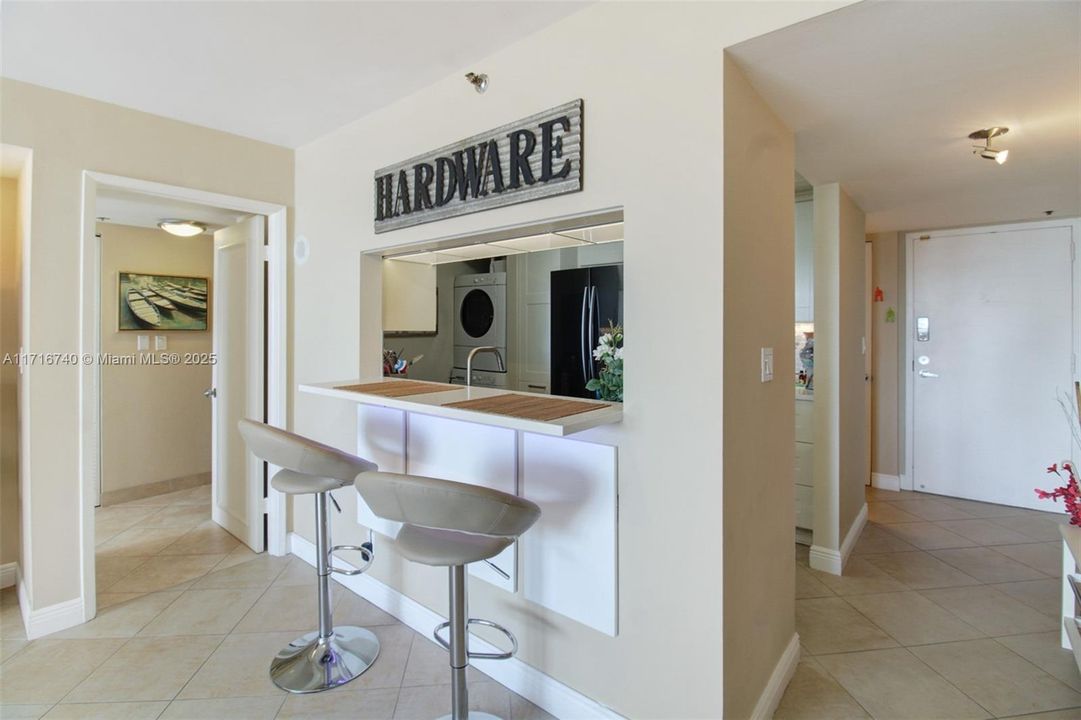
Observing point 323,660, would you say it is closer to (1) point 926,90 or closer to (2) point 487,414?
(2) point 487,414

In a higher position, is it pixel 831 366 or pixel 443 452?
pixel 831 366

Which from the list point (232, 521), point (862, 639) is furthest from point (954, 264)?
point (232, 521)

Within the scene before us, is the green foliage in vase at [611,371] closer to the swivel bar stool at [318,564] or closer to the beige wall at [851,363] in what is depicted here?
the swivel bar stool at [318,564]

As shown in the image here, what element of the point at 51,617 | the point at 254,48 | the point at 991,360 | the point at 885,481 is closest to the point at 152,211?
the point at 254,48

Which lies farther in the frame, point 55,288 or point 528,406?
point 55,288

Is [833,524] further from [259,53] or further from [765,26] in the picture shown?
[259,53]

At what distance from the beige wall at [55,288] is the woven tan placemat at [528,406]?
1.97m

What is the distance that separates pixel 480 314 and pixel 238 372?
169 centimetres

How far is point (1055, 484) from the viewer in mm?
3797

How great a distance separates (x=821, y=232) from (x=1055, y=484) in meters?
2.88

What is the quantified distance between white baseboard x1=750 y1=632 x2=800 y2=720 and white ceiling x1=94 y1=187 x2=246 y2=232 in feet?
11.3

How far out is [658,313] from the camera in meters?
1.57

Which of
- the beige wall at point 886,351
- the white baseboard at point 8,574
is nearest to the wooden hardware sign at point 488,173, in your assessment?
the white baseboard at point 8,574

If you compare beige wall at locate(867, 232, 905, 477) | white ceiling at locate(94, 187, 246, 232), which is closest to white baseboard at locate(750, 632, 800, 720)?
beige wall at locate(867, 232, 905, 477)
